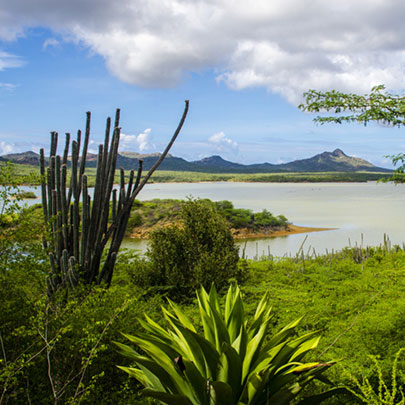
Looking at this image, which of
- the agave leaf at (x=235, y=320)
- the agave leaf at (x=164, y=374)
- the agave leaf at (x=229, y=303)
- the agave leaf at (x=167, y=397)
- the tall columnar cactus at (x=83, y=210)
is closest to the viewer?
the agave leaf at (x=167, y=397)

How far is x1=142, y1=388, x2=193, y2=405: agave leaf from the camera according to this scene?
312 cm

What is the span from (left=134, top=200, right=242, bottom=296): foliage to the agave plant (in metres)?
4.00

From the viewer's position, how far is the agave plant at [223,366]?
3.20 metres

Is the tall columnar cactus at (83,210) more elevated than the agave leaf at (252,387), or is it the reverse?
the tall columnar cactus at (83,210)

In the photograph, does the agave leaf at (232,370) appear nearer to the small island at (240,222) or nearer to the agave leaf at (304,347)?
the agave leaf at (304,347)

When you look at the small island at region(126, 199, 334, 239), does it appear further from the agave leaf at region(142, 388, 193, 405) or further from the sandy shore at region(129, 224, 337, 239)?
the agave leaf at region(142, 388, 193, 405)

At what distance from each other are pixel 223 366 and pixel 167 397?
0.50 meters

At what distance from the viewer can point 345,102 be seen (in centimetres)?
851

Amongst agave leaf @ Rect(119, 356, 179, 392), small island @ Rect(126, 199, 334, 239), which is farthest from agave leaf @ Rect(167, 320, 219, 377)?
small island @ Rect(126, 199, 334, 239)

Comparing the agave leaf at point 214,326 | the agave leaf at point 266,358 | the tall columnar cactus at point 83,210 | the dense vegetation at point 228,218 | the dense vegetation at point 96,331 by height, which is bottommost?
the dense vegetation at point 228,218

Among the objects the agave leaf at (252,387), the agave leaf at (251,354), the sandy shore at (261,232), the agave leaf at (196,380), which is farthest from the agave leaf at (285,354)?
the sandy shore at (261,232)

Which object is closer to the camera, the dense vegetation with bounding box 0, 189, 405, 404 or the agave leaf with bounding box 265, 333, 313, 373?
the agave leaf with bounding box 265, 333, 313, 373

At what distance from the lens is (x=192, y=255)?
8.26 metres

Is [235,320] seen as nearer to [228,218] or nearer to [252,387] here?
[252,387]
